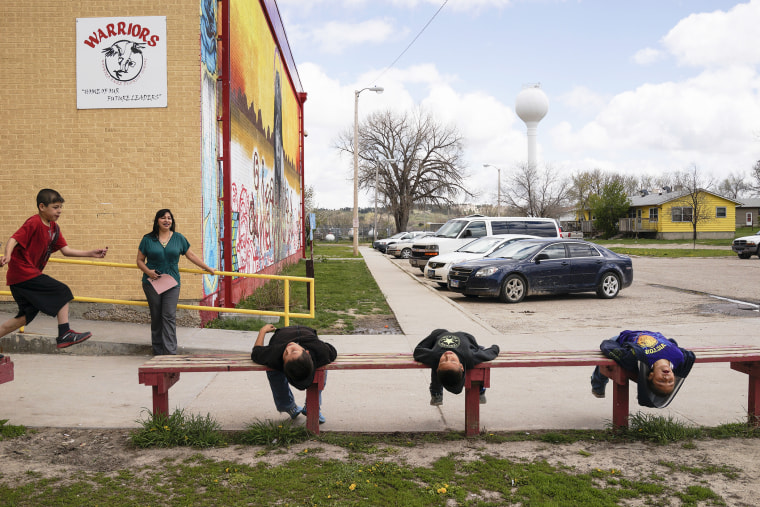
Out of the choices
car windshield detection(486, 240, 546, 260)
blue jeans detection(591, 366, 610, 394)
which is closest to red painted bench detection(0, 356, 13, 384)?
blue jeans detection(591, 366, 610, 394)

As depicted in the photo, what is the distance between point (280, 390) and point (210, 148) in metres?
5.58

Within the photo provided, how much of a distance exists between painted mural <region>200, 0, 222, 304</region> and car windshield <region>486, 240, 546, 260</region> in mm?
Result: 6979

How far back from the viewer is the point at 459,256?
1595 cm

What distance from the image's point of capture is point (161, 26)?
8680mm

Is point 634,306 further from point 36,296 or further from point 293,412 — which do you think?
point 36,296

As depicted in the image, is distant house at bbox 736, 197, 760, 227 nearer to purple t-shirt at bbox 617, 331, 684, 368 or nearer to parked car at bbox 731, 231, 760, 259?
parked car at bbox 731, 231, 760, 259

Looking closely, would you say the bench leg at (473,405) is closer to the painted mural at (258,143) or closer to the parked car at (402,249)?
the painted mural at (258,143)

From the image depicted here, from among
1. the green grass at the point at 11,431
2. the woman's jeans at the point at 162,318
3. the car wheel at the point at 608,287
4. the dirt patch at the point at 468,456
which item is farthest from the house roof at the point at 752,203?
the green grass at the point at 11,431

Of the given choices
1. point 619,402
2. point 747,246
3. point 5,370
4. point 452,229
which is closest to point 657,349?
point 619,402

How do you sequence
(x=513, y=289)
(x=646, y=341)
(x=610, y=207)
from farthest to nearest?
(x=610, y=207) < (x=513, y=289) < (x=646, y=341)

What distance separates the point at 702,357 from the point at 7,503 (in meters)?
4.80

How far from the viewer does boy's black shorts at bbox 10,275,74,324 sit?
532 cm

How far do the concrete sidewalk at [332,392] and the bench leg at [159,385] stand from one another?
1.43 feet

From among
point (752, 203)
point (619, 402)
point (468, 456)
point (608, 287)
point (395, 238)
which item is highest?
point (752, 203)
